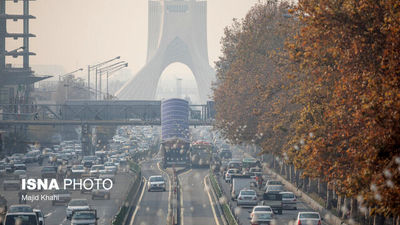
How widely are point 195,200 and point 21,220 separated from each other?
29.7m

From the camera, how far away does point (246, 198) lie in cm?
6009

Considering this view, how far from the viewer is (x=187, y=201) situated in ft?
208

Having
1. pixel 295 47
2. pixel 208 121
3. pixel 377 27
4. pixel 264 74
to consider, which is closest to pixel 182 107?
pixel 208 121

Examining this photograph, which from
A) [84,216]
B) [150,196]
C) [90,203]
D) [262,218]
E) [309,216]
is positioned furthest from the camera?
[150,196]

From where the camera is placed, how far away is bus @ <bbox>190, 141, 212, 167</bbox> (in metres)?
97.9

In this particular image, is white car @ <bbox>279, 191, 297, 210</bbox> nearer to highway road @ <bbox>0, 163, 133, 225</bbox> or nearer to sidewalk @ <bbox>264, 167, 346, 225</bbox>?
sidewalk @ <bbox>264, 167, 346, 225</bbox>

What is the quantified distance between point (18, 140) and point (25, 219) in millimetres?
90408

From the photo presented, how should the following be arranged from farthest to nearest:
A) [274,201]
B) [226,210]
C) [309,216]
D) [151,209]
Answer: [151,209]
[274,201]
[226,210]
[309,216]

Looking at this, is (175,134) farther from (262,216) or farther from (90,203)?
(262,216)

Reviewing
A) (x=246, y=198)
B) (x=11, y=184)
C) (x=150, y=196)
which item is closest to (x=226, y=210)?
(x=246, y=198)

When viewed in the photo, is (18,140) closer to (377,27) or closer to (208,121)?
(208,121)

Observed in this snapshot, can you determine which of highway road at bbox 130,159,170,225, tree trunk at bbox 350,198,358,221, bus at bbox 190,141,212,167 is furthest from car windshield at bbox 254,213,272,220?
bus at bbox 190,141,212,167

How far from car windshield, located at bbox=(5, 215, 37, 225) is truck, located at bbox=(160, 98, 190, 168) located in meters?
55.9

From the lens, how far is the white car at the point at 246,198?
197ft
